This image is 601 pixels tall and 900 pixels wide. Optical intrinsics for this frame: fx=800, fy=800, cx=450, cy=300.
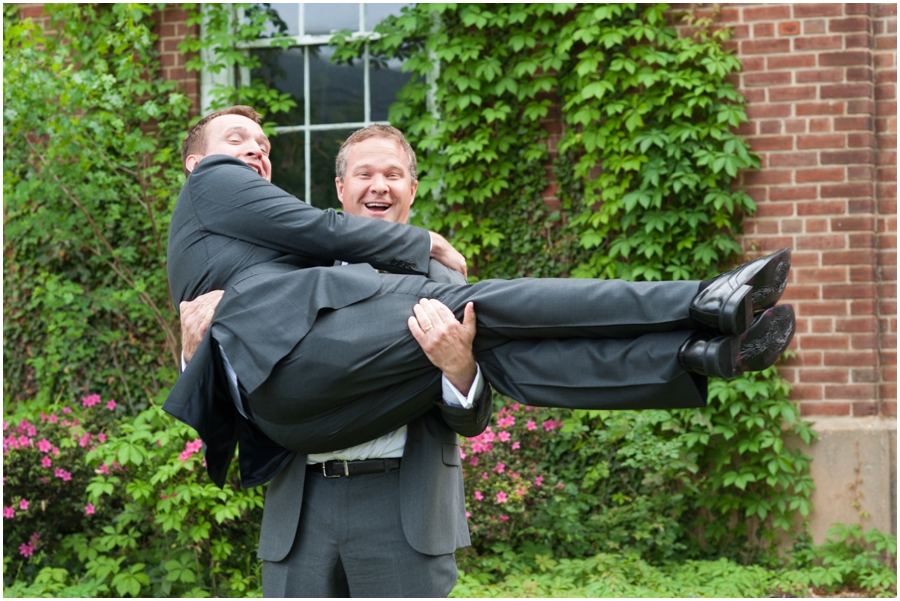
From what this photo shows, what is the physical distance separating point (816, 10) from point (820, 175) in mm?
990

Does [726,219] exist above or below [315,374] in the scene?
above

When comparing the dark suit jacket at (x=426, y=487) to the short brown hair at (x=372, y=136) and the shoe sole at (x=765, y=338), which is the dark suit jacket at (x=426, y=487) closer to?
the short brown hair at (x=372, y=136)

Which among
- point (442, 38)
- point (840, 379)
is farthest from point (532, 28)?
point (840, 379)

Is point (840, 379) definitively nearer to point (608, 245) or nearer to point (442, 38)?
point (608, 245)

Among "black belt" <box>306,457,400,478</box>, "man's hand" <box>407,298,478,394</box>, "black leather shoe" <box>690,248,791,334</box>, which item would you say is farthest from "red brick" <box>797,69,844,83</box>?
"black belt" <box>306,457,400,478</box>

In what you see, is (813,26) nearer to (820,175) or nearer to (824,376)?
(820,175)

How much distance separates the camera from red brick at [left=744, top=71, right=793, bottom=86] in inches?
191

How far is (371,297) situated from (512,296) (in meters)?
0.38

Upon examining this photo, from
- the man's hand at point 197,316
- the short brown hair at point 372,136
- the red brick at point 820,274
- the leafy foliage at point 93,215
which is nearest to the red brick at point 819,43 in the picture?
the red brick at point 820,274

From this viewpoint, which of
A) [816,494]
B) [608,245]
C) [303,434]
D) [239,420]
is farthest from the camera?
[608,245]

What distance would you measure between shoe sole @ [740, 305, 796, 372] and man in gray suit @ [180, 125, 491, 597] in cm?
67

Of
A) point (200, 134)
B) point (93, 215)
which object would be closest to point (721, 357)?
point (200, 134)

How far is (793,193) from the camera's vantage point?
4.86 meters

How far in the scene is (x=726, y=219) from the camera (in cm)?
484
